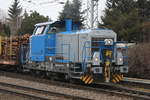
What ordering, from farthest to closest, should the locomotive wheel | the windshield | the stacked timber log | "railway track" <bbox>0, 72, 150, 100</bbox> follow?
the stacked timber log
the windshield
the locomotive wheel
"railway track" <bbox>0, 72, 150, 100</bbox>

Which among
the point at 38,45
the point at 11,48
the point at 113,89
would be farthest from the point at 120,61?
the point at 11,48

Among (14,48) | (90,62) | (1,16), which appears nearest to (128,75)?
(90,62)

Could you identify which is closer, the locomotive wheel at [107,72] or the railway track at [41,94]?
the railway track at [41,94]

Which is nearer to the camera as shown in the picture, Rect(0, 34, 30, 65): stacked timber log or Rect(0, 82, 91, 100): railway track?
Rect(0, 82, 91, 100): railway track

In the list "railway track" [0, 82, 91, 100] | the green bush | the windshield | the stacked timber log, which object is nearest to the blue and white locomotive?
the windshield

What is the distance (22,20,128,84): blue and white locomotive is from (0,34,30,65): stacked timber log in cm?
307

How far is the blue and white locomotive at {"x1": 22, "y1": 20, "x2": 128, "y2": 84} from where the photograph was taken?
1273cm

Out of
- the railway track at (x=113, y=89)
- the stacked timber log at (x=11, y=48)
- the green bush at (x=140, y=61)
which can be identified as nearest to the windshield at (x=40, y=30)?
the stacked timber log at (x=11, y=48)

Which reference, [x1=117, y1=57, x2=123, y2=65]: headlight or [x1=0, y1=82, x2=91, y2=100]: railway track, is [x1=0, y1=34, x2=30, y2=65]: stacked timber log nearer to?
[x1=0, y1=82, x2=91, y2=100]: railway track

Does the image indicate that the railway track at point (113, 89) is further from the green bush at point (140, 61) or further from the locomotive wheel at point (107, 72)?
the green bush at point (140, 61)

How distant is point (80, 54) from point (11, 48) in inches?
309

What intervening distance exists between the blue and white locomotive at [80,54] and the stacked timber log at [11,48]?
3.07 m

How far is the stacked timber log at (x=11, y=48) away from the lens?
1872 centimetres

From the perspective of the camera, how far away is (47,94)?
10633 millimetres
